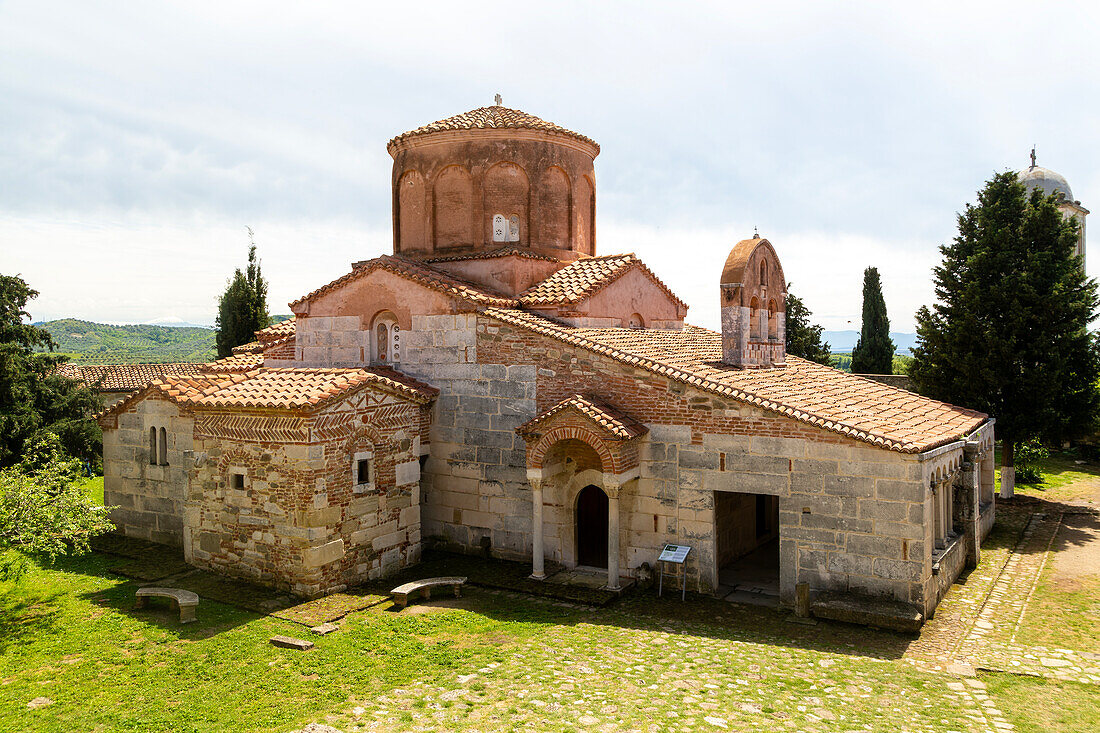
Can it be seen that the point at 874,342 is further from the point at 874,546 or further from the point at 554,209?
the point at 874,546

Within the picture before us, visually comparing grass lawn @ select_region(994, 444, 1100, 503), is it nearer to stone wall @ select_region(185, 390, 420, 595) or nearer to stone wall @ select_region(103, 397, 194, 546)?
stone wall @ select_region(185, 390, 420, 595)

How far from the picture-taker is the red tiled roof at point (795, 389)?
36.2 feet

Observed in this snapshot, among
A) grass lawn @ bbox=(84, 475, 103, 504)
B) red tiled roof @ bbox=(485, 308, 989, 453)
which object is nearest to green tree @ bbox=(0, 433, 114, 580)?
red tiled roof @ bbox=(485, 308, 989, 453)

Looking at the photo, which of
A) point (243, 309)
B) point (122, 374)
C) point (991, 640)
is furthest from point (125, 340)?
point (991, 640)

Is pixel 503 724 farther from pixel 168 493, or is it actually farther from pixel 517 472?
pixel 168 493

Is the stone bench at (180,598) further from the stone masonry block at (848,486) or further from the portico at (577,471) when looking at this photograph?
the stone masonry block at (848,486)

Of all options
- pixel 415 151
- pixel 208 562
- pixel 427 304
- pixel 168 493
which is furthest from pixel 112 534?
pixel 415 151

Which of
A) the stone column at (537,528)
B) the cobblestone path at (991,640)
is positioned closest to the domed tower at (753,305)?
the stone column at (537,528)

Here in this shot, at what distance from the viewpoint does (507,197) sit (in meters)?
16.7

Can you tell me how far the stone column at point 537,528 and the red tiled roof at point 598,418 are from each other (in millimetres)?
764

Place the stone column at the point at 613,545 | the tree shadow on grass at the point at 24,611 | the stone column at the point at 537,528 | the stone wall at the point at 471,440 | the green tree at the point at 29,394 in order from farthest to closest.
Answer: the green tree at the point at 29,394 < the stone wall at the point at 471,440 < the stone column at the point at 537,528 < the stone column at the point at 613,545 < the tree shadow on grass at the point at 24,611

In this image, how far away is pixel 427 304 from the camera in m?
14.5

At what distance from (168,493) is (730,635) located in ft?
37.4

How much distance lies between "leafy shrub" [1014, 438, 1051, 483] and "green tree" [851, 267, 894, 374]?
38.4 ft
